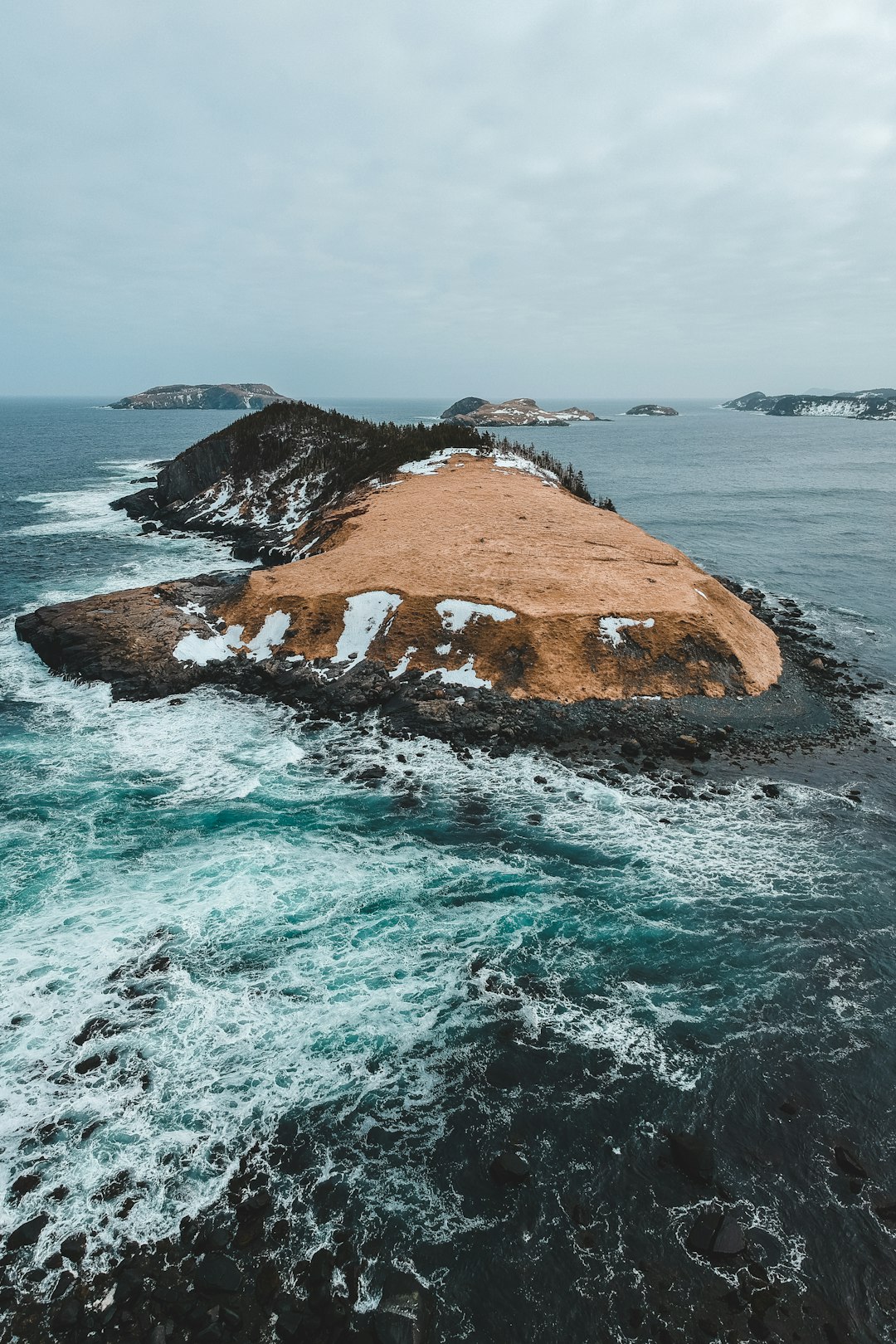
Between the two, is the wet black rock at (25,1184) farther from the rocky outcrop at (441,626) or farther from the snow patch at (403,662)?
the snow patch at (403,662)

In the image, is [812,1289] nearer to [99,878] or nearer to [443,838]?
[443,838]

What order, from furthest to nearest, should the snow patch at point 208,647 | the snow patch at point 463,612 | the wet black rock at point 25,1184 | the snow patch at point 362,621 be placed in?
the snow patch at point 208,647 → the snow patch at point 362,621 → the snow patch at point 463,612 → the wet black rock at point 25,1184

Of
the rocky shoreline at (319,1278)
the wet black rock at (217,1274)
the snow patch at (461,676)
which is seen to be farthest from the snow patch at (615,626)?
the wet black rock at (217,1274)

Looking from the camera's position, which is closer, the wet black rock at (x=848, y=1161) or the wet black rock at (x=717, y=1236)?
the wet black rock at (x=717, y=1236)

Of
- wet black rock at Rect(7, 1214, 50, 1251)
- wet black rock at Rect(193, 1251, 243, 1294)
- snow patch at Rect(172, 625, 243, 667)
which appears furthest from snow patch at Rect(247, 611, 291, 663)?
wet black rock at Rect(193, 1251, 243, 1294)

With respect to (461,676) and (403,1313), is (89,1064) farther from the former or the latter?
(461,676)

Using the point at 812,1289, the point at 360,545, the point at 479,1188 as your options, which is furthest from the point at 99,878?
the point at 360,545

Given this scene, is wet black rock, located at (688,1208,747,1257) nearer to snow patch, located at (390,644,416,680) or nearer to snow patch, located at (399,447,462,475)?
snow patch, located at (390,644,416,680)
